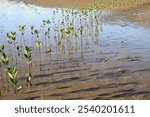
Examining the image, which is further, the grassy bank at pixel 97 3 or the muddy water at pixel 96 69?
the grassy bank at pixel 97 3

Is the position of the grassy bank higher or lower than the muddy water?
higher

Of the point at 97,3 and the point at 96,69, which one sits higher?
the point at 97,3

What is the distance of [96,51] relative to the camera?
12.7m

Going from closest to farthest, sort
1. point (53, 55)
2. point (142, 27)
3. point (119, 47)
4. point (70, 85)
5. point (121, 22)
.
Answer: point (70, 85), point (53, 55), point (119, 47), point (142, 27), point (121, 22)

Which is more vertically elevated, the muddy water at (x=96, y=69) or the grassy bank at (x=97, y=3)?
the grassy bank at (x=97, y=3)

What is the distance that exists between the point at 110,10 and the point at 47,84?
1627 centimetres

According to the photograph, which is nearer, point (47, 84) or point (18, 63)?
point (47, 84)

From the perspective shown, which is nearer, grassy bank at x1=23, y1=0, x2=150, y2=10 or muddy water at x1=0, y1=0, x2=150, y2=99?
muddy water at x1=0, y1=0, x2=150, y2=99

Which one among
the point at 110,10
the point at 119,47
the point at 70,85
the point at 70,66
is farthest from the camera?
the point at 110,10

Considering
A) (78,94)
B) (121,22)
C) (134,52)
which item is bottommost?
(78,94)

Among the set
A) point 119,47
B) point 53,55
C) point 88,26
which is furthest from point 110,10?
Answer: point 53,55

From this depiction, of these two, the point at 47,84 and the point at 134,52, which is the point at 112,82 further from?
the point at 134,52

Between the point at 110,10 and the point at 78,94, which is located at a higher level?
the point at 110,10

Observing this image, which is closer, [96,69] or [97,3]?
[96,69]
